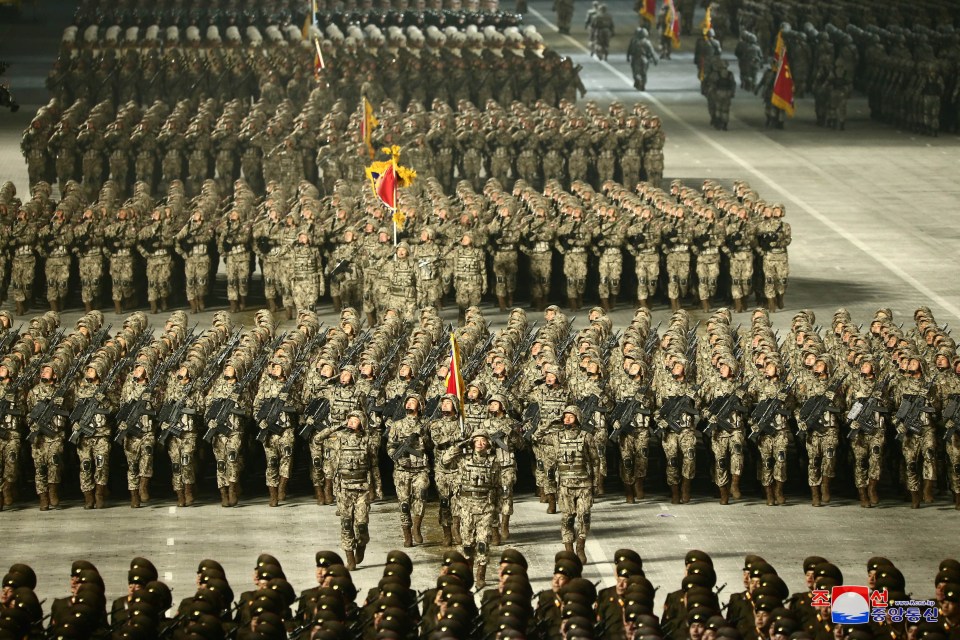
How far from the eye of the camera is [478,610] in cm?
2100

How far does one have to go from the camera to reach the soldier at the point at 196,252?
118ft

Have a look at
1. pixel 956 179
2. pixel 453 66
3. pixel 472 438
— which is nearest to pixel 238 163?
pixel 453 66

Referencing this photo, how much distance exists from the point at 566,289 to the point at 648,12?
32560mm

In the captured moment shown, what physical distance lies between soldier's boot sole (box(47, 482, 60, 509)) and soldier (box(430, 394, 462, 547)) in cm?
471

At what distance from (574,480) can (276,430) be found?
4.00 metres

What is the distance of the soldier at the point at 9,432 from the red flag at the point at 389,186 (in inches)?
409

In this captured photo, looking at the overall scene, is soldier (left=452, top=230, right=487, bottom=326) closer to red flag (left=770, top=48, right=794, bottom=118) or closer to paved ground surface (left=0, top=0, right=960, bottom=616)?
paved ground surface (left=0, top=0, right=960, bottom=616)

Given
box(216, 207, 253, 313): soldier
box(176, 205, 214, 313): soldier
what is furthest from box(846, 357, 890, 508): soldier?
box(176, 205, 214, 313): soldier

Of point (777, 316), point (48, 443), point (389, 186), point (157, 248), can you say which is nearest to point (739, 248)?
point (777, 316)

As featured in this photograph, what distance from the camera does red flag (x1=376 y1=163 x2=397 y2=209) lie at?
36000 millimetres

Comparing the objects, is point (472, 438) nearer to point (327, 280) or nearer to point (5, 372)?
point (5, 372)

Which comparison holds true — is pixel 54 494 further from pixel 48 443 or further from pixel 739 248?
pixel 739 248

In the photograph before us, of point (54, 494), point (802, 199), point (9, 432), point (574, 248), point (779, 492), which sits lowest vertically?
point (779, 492)

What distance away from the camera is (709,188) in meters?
38.8
